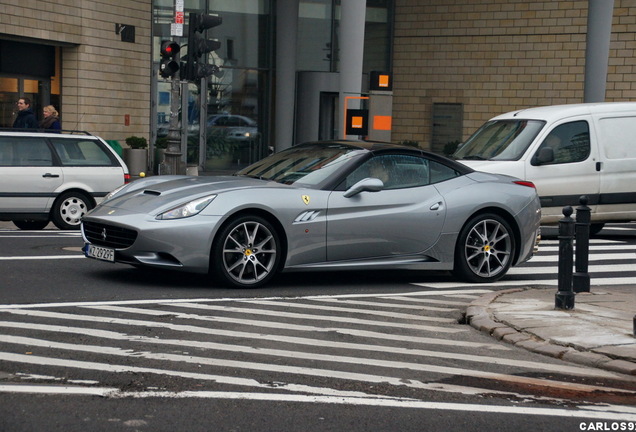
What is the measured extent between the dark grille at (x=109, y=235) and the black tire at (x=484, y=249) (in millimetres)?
3440

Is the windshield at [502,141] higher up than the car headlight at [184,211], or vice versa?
the windshield at [502,141]

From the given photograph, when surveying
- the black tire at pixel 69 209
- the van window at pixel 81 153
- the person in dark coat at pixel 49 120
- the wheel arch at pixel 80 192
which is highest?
the person in dark coat at pixel 49 120

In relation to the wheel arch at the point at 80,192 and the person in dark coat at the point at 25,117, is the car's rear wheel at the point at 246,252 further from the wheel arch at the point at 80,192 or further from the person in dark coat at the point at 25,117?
the person in dark coat at the point at 25,117

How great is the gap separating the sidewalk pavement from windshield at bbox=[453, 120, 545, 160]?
520 cm

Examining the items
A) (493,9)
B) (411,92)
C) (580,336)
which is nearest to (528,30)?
(493,9)

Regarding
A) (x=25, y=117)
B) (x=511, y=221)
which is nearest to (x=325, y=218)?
(x=511, y=221)

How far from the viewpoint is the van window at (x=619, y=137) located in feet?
51.6

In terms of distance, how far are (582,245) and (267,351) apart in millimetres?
3976

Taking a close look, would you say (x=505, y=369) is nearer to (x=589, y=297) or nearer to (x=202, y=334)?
(x=202, y=334)

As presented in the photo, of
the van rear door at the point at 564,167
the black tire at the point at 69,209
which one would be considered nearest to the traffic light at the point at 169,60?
the black tire at the point at 69,209

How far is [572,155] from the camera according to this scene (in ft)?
50.9

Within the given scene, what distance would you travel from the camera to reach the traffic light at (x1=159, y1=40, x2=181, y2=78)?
19094 millimetres

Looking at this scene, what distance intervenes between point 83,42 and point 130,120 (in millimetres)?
2729

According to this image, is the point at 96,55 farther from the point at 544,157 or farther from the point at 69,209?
the point at 544,157
